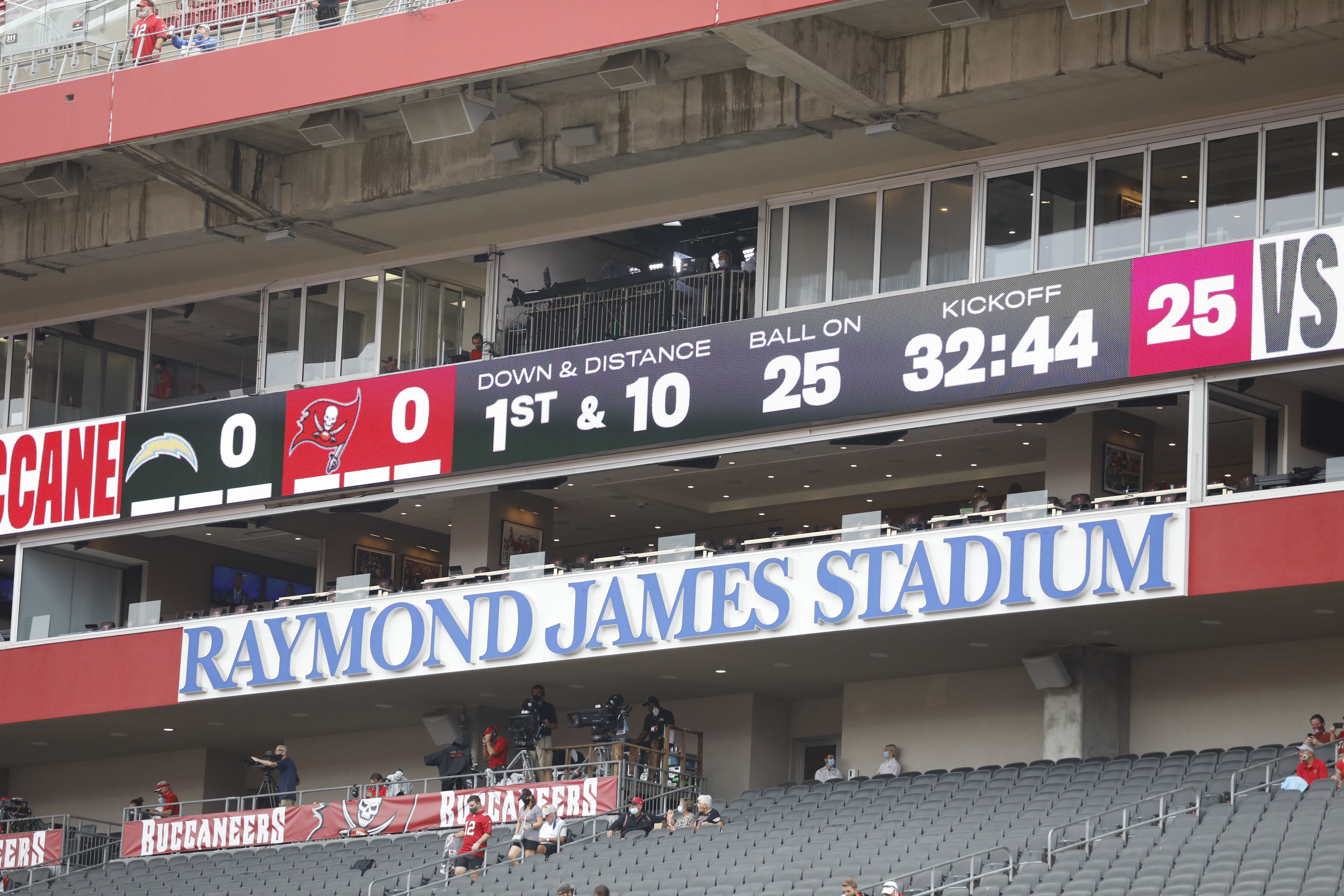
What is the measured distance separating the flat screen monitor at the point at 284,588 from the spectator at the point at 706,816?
1326 cm

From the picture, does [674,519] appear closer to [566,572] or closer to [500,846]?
[566,572]

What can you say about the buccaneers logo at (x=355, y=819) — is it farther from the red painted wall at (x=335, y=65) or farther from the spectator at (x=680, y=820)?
the red painted wall at (x=335, y=65)

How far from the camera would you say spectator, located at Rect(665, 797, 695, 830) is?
23.7m

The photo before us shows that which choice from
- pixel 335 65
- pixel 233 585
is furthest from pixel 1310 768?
pixel 233 585

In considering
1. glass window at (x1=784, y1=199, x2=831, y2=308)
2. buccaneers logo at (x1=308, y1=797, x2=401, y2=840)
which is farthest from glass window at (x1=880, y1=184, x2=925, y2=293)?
buccaneers logo at (x1=308, y1=797, x2=401, y2=840)

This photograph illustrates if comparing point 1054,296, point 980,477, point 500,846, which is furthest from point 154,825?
point 1054,296

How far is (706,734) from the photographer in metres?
29.3

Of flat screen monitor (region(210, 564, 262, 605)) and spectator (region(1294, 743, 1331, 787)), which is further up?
flat screen monitor (region(210, 564, 262, 605))

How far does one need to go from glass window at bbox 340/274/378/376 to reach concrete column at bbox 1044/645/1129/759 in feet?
37.1

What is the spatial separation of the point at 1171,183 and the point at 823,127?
4340 millimetres

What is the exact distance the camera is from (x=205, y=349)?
32062 mm

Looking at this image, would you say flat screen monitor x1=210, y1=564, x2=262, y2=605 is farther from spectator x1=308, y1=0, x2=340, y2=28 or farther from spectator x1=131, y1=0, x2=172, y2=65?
spectator x1=308, y1=0, x2=340, y2=28

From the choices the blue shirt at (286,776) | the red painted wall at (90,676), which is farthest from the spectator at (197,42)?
the blue shirt at (286,776)

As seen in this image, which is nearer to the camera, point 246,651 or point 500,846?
point 500,846
